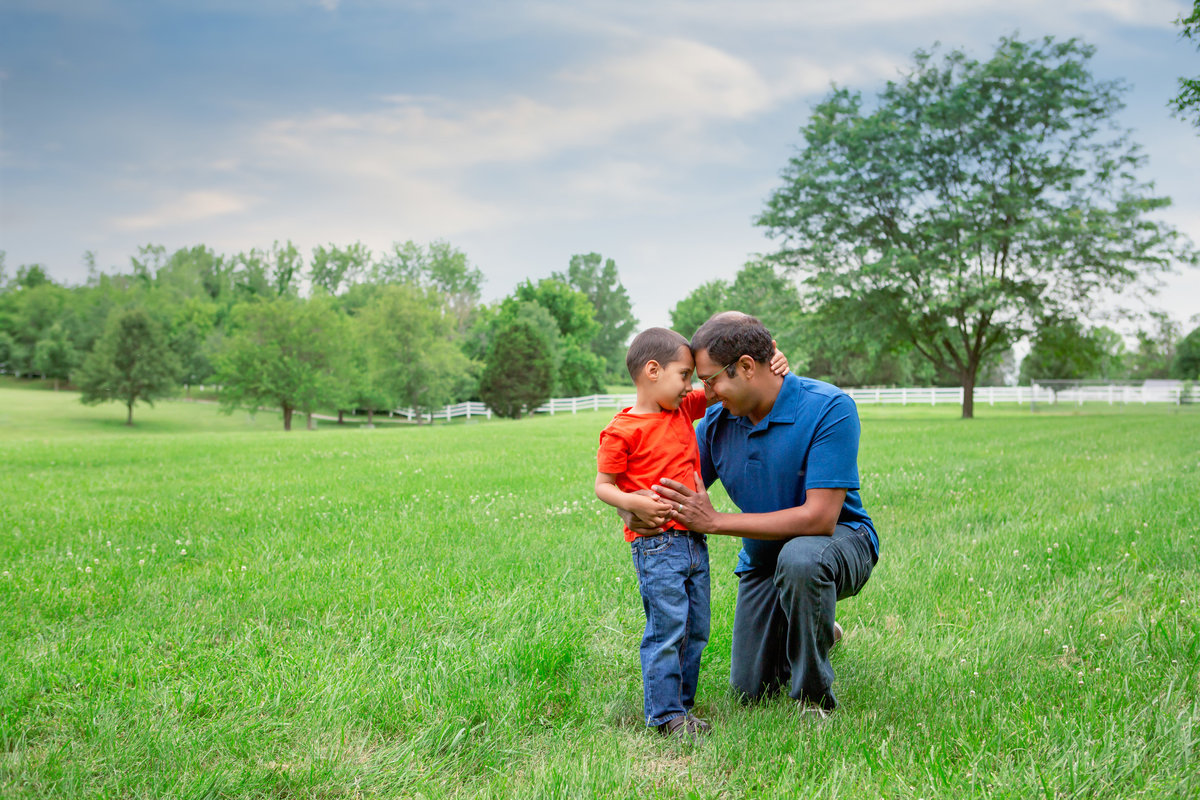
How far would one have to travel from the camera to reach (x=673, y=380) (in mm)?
3064

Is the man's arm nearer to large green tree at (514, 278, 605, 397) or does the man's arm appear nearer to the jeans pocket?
the jeans pocket

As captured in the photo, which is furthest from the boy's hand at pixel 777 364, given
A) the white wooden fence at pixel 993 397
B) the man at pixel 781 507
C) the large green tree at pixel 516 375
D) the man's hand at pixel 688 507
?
the large green tree at pixel 516 375

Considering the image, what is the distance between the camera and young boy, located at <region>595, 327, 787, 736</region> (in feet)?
Answer: 9.87

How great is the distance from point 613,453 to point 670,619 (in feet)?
2.40

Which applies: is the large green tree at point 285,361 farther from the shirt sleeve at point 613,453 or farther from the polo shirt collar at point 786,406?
the polo shirt collar at point 786,406

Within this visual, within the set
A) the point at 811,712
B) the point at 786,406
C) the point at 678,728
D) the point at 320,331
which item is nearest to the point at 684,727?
the point at 678,728

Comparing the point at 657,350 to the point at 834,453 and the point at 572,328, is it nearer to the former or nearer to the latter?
the point at 834,453

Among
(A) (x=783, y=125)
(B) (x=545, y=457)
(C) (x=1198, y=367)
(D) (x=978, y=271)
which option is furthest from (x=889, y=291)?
(C) (x=1198, y=367)

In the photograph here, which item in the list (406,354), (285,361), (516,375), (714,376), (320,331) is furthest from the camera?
(516,375)

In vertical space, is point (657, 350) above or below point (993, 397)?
above

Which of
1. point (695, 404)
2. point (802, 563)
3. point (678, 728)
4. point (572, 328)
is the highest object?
point (572, 328)

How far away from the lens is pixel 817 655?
3018mm

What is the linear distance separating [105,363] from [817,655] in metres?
57.5

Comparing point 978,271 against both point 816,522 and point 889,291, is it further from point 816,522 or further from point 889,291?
point 816,522
